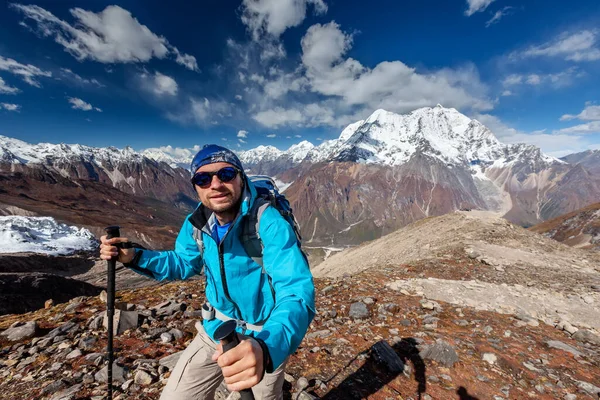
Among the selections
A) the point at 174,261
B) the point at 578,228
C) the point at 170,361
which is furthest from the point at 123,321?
the point at 578,228

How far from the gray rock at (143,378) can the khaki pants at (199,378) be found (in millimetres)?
2254

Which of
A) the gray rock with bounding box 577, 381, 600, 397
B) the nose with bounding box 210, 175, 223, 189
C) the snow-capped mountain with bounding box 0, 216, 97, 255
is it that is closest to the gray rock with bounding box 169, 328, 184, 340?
the nose with bounding box 210, 175, 223, 189

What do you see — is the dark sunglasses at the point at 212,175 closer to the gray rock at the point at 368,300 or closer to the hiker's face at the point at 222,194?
the hiker's face at the point at 222,194

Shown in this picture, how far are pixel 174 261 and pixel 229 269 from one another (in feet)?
4.79

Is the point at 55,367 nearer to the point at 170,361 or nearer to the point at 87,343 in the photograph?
the point at 87,343

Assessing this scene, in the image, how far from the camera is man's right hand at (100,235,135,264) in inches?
160

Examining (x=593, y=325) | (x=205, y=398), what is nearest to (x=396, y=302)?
(x=593, y=325)

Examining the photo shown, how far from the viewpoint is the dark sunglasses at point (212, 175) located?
3848 millimetres

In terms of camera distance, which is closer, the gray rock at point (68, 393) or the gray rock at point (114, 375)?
the gray rock at point (68, 393)

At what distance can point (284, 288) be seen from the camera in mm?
2975

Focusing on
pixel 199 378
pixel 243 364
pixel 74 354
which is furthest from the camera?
pixel 74 354

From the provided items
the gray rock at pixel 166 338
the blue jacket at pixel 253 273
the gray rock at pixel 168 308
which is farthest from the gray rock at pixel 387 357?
the gray rock at pixel 168 308

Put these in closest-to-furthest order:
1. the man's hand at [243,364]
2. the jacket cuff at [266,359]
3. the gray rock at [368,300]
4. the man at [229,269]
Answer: the man's hand at [243,364] < the jacket cuff at [266,359] < the man at [229,269] < the gray rock at [368,300]

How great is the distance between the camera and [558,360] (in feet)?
23.9
